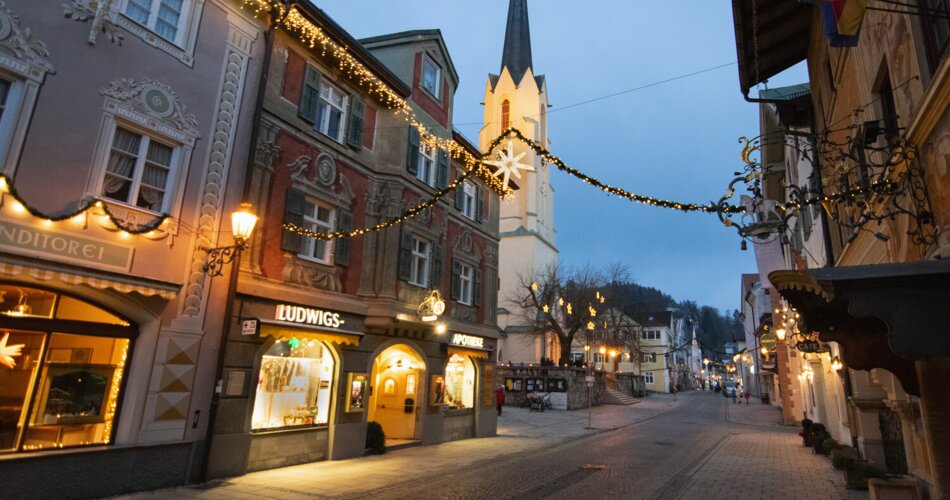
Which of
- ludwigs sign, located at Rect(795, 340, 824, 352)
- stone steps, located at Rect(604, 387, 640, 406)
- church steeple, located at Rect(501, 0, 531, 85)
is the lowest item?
stone steps, located at Rect(604, 387, 640, 406)

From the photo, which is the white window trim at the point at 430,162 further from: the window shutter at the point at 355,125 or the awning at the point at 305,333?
the awning at the point at 305,333

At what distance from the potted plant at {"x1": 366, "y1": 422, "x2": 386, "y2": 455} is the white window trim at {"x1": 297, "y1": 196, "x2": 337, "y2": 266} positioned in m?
4.98

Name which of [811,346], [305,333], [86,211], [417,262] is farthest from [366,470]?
[811,346]

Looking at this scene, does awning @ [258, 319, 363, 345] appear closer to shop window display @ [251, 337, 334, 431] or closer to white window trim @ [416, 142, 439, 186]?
shop window display @ [251, 337, 334, 431]

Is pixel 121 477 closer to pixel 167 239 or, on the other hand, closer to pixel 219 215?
pixel 167 239

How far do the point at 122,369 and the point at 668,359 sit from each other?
256 ft

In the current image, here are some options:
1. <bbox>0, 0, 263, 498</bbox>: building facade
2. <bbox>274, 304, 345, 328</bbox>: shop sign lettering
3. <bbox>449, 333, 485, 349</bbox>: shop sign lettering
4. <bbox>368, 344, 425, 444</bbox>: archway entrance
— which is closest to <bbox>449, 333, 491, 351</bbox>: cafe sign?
<bbox>449, 333, 485, 349</bbox>: shop sign lettering

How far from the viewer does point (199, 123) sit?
37.4ft

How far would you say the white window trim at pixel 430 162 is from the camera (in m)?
18.5

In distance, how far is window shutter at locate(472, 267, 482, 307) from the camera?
2130cm

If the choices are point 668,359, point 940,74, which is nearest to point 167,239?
point 940,74

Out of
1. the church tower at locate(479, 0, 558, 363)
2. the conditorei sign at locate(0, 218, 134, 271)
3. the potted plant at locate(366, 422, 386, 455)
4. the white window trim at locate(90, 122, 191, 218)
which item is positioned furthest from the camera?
the church tower at locate(479, 0, 558, 363)

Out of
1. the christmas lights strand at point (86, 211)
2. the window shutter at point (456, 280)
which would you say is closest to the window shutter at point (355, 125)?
the window shutter at point (456, 280)

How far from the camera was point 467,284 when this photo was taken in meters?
21.1
